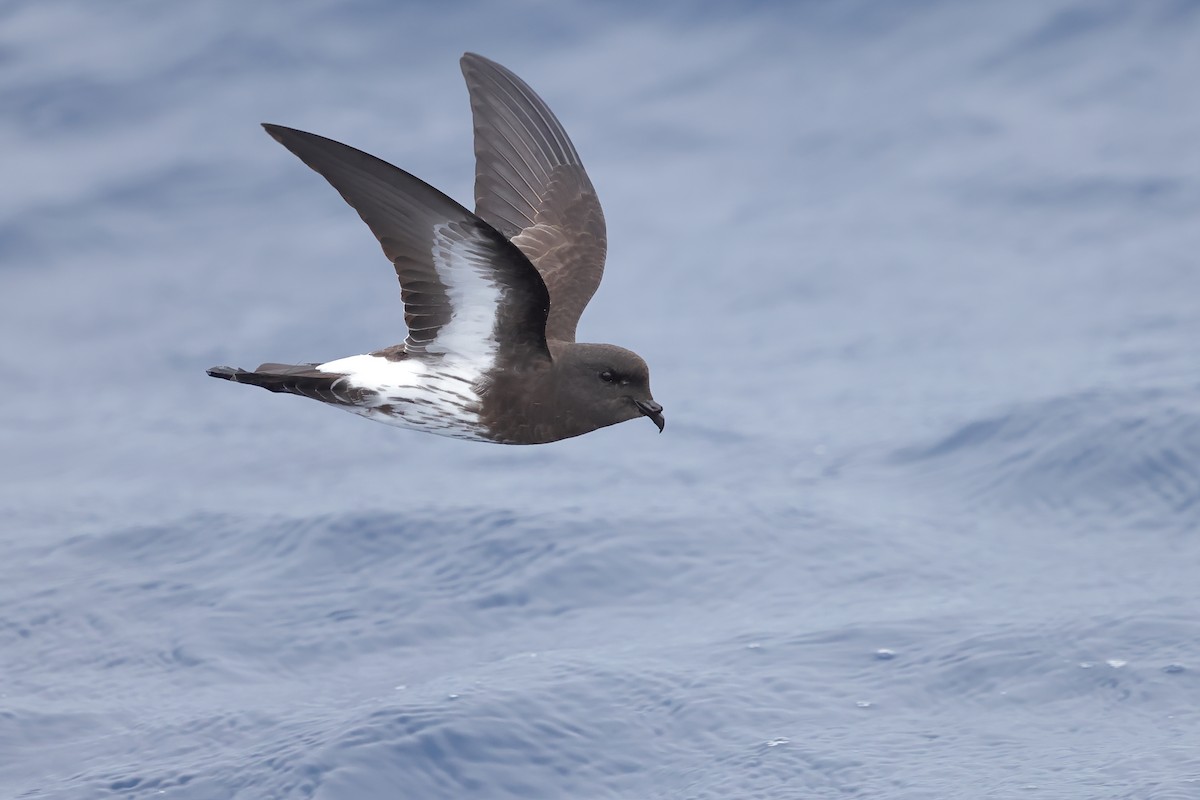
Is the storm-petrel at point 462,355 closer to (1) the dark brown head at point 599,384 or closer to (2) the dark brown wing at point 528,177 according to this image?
(1) the dark brown head at point 599,384

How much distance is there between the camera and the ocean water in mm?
12781

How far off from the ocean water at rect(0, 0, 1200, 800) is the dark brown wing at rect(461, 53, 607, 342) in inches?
179

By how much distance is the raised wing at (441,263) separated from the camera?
7.03 metres

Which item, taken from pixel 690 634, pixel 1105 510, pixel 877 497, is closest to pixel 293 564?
pixel 690 634

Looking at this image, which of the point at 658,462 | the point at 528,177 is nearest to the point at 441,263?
the point at 528,177

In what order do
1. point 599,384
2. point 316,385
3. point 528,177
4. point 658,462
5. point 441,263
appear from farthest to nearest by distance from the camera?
point 658,462
point 528,177
point 316,385
point 599,384
point 441,263

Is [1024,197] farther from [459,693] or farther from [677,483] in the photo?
[459,693]

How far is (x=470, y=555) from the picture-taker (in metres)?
14.8

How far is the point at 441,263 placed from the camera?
7.54 m

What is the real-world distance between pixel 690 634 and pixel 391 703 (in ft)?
7.95

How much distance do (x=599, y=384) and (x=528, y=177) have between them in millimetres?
1992

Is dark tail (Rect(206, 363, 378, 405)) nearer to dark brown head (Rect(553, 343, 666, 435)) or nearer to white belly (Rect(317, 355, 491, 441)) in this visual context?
white belly (Rect(317, 355, 491, 441))

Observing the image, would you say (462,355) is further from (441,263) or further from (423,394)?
(441,263)

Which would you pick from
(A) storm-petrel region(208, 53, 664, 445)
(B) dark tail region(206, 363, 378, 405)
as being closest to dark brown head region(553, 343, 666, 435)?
(A) storm-petrel region(208, 53, 664, 445)
